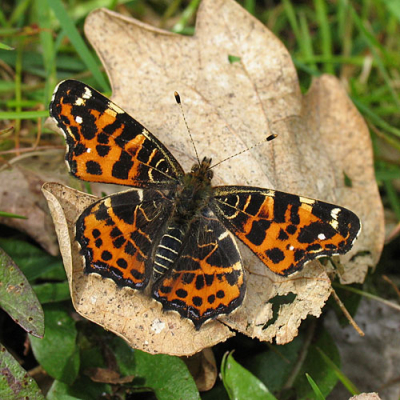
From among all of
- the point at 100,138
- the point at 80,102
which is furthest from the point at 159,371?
the point at 80,102

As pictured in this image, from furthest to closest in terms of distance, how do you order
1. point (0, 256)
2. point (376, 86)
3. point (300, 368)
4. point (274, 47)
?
point (376, 86)
point (274, 47)
point (300, 368)
point (0, 256)

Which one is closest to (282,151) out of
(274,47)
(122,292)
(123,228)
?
(274,47)

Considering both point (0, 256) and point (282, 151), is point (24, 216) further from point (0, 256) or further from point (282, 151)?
point (282, 151)

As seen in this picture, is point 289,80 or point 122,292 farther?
point 289,80

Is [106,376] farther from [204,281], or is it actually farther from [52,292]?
[204,281]

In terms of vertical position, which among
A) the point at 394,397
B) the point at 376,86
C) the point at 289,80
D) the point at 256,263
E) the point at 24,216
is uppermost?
the point at 289,80

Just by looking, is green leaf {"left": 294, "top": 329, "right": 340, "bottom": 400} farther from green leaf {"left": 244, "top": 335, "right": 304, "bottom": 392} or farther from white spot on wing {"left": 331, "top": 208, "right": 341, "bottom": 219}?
white spot on wing {"left": 331, "top": 208, "right": 341, "bottom": 219}

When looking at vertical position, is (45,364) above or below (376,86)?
below

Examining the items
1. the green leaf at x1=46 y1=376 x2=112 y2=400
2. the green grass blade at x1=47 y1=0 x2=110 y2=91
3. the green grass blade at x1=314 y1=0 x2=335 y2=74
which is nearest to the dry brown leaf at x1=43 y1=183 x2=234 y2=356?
the green leaf at x1=46 y1=376 x2=112 y2=400
